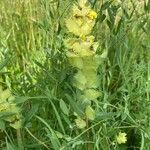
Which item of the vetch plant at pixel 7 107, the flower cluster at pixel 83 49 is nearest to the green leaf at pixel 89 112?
the flower cluster at pixel 83 49

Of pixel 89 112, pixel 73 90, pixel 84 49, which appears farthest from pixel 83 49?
pixel 73 90

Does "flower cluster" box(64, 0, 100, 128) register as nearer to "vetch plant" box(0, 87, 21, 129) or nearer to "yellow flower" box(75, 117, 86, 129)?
"yellow flower" box(75, 117, 86, 129)

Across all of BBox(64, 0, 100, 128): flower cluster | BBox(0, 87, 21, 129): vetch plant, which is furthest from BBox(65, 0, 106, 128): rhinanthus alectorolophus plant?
BBox(0, 87, 21, 129): vetch plant

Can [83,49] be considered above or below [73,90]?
above

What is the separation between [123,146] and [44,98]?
35cm

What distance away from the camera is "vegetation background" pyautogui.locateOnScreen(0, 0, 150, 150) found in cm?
170

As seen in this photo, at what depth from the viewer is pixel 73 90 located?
1.93 meters

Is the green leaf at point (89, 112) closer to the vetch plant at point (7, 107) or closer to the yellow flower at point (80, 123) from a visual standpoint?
the yellow flower at point (80, 123)

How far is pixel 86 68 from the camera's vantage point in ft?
4.92

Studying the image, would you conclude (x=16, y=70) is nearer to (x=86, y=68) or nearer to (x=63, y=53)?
(x=63, y=53)

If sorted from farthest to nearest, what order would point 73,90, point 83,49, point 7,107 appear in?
point 73,90 → point 7,107 → point 83,49

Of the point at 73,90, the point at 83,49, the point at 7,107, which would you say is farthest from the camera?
the point at 73,90

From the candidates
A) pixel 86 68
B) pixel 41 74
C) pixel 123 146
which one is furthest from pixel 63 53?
pixel 86 68

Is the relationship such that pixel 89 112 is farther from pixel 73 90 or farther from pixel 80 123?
pixel 73 90
